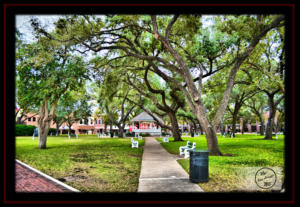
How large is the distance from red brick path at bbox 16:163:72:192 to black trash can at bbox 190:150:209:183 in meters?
3.66

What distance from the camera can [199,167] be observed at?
688 centimetres

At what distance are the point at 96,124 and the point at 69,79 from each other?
2684 inches

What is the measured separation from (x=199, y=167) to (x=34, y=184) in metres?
5.04

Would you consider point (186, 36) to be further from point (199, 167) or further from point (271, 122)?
point (271, 122)

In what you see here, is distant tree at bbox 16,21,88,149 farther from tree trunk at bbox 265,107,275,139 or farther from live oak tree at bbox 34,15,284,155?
tree trunk at bbox 265,107,275,139

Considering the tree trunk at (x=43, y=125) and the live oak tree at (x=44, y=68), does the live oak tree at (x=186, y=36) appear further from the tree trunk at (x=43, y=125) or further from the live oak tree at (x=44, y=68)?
the tree trunk at (x=43, y=125)

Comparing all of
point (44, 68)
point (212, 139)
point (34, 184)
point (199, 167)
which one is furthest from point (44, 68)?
point (199, 167)

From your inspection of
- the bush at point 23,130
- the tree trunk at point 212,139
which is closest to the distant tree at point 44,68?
the tree trunk at point 212,139

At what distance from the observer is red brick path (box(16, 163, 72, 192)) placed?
250 inches

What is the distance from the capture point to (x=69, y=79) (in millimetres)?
13977

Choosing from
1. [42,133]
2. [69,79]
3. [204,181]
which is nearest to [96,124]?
[42,133]

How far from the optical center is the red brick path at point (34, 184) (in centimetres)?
634

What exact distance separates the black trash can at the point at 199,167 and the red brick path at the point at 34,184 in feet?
12.0
